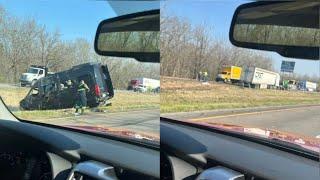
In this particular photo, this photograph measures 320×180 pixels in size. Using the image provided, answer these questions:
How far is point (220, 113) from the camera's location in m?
1.46

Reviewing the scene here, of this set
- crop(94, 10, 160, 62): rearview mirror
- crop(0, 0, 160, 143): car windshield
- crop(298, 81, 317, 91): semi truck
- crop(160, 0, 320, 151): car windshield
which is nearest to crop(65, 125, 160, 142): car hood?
crop(0, 0, 160, 143): car windshield

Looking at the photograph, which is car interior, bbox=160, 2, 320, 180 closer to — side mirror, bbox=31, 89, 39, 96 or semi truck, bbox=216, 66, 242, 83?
semi truck, bbox=216, 66, 242, 83

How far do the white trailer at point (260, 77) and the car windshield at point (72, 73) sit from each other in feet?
0.75

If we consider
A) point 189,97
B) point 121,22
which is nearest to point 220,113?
point 189,97

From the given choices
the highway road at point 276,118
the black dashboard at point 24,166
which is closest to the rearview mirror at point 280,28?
the highway road at point 276,118

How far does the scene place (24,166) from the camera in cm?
258

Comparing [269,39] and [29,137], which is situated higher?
[269,39]

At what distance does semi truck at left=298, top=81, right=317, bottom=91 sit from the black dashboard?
54.5 inches

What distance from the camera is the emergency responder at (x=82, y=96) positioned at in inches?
73.7

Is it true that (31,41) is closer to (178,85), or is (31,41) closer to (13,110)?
(13,110)

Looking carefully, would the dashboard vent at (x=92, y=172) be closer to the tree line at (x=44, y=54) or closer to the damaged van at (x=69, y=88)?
the damaged van at (x=69, y=88)

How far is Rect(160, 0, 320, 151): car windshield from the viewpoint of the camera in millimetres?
1272

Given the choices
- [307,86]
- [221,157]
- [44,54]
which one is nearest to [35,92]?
[44,54]

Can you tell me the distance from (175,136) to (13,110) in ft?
3.65
